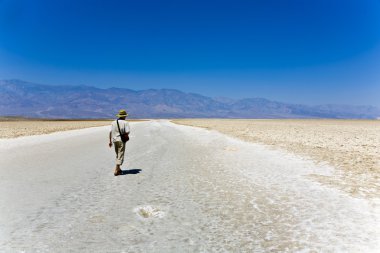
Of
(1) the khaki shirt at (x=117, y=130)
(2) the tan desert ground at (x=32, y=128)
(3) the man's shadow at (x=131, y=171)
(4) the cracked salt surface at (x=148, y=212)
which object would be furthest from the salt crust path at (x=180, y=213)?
(2) the tan desert ground at (x=32, y=128)

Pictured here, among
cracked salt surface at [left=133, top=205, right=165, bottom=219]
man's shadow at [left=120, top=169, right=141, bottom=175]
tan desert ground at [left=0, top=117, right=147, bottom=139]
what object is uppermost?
cracked salt surface at [left=133, top=205, right=165, bottom=219]

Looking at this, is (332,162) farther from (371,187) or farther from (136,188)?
(136,188)

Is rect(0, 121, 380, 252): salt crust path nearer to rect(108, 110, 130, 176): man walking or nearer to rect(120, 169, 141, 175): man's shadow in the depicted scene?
rect(120, 169, 141, 175): man's shadow

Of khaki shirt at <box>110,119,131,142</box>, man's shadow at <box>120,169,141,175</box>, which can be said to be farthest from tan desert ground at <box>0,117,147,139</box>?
khaki shirt at <box>110,119,131,142</box>

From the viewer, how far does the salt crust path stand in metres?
5.10

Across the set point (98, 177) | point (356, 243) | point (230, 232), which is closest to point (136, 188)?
point (98, 177)

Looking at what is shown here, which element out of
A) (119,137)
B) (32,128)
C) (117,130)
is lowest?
(32,128)

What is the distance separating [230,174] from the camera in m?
11.3

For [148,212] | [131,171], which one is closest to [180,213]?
[148,212]

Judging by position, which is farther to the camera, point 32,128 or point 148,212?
point 32,128

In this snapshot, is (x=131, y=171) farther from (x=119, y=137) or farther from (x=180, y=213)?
(x=180, y=213)

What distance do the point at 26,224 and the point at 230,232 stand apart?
354cm

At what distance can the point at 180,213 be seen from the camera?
6.70 m

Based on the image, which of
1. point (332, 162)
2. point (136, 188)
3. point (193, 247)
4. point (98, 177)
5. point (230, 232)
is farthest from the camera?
point (332, 162)
